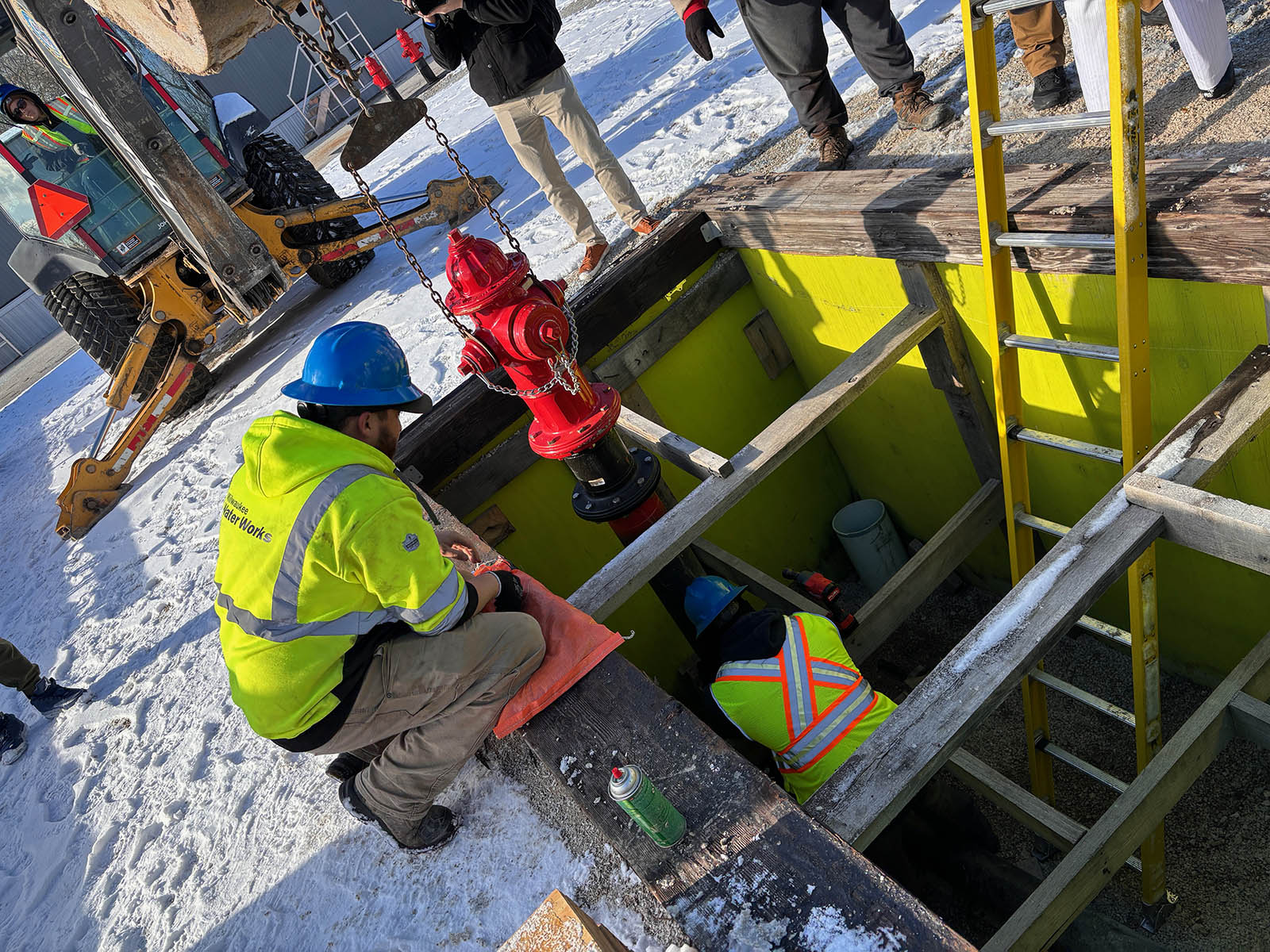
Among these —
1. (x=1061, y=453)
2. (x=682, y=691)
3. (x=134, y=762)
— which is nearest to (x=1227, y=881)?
(x=1061, y=453)

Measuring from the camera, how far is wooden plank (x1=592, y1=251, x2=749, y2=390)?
420cm

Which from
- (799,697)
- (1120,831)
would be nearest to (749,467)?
(799,697)

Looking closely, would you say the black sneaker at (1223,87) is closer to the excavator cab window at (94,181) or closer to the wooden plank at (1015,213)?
the wooden plank at (1015,213)

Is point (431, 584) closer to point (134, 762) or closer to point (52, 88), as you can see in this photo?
point (134, 762)

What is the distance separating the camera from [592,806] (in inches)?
82.6

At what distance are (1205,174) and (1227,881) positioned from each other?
2542mm

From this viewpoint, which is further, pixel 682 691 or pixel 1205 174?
pixel 682 691

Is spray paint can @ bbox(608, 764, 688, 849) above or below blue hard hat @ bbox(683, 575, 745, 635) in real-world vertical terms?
above

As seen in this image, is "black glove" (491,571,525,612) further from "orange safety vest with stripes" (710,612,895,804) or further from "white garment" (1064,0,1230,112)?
"white garment" (1064,0,1230,112)

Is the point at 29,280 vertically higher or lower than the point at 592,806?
higher

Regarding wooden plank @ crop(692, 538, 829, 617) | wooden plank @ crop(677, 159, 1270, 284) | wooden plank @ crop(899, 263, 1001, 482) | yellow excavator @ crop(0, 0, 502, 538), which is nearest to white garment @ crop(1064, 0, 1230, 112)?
wooden plank @ crop(677, 159, 1270, 284)

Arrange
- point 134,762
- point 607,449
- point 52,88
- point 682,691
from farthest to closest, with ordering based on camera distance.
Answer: point 52,88, point 682,691, point 134,762, point 607,449

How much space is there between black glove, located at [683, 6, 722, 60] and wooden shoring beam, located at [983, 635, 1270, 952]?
337cm

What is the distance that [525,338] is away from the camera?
8.84 feet
